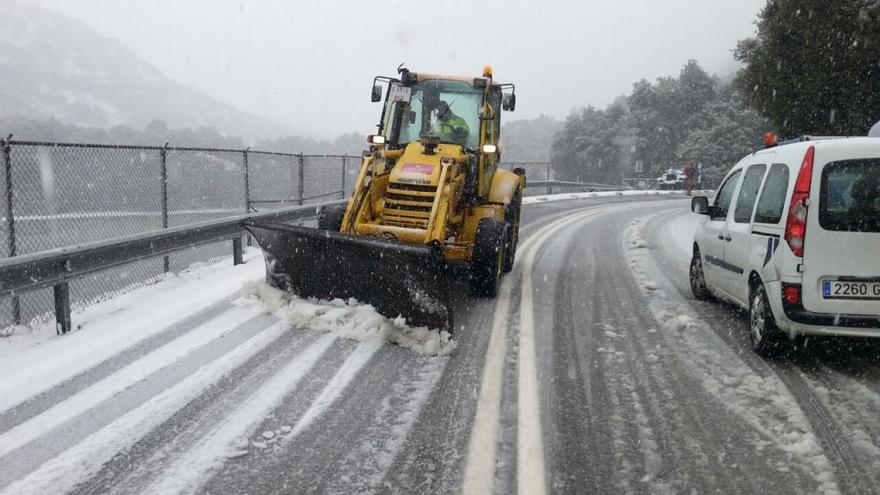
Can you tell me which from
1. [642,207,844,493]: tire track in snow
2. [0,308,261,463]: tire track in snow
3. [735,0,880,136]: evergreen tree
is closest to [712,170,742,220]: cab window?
[642,207,844,493]: tire track in snow

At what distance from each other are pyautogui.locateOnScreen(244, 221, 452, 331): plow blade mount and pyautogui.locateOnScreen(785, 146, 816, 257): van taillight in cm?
270

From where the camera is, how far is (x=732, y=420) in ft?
12.7

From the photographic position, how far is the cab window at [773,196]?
5090 mm

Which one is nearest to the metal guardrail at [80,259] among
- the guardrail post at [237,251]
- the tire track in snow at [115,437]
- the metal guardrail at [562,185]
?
the guardrail post at [237,251]

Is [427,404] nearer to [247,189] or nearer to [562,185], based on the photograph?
[247,189]

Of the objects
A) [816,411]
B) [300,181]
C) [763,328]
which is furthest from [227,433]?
[300,181]

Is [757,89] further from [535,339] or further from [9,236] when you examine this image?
[9,236]

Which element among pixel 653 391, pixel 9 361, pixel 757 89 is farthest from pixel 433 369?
pixel 757 89

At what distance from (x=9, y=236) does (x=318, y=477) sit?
490cm

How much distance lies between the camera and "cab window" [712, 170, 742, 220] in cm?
671

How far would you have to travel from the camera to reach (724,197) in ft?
22.8

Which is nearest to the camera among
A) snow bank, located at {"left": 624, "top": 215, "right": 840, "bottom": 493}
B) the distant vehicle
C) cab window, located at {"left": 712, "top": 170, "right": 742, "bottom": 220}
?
snow bank, located at {"left": 624, "top": 215, "right": 840, "bottom": 493}

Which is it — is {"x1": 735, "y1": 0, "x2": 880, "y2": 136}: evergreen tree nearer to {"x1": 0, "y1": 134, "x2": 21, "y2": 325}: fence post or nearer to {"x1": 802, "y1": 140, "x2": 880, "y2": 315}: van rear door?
→ {"x1": 802, "y1": 140, "x2": 880, "y2": 315}: van rear door

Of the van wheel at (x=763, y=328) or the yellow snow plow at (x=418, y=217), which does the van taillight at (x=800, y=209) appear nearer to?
the van wheel at (x=763, y=328)
